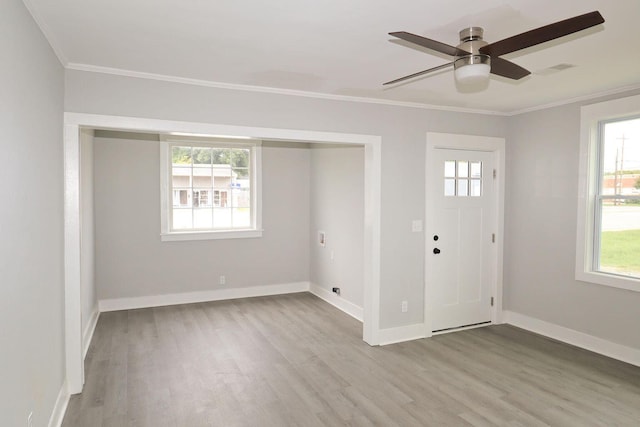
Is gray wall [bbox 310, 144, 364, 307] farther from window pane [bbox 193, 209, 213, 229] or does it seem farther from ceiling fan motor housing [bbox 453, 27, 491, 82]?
ceiling fan motor housing [bbox 453, 27, 491, 82]

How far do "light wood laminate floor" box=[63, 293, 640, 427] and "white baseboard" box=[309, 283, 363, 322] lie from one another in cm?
21

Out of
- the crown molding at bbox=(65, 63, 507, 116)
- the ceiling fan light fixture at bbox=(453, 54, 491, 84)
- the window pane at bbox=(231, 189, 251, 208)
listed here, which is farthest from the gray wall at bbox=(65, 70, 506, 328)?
the window pane at bbox=(231, 189, 251, 208)

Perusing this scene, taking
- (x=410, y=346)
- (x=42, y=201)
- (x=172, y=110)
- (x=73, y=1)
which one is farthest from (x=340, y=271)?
(x=73, y=1)

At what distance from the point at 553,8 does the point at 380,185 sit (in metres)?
2.36

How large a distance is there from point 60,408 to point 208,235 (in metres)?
3.15

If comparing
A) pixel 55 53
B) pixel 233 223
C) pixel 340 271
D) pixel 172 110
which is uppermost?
pixel 55 53

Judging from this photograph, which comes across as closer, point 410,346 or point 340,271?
point 410,346

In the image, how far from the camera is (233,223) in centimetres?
613

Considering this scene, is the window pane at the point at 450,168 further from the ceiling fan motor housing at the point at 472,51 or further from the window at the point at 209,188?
the window at the point at 209,188

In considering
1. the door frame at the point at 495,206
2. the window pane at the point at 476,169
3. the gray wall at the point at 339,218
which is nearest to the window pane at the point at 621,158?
the door frame at the point at 495,206

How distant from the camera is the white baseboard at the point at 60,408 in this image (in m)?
2.63

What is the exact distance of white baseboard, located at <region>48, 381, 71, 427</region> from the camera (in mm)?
2633

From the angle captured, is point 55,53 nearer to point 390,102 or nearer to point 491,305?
point 390,102

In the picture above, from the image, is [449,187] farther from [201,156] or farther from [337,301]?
[201,156]
